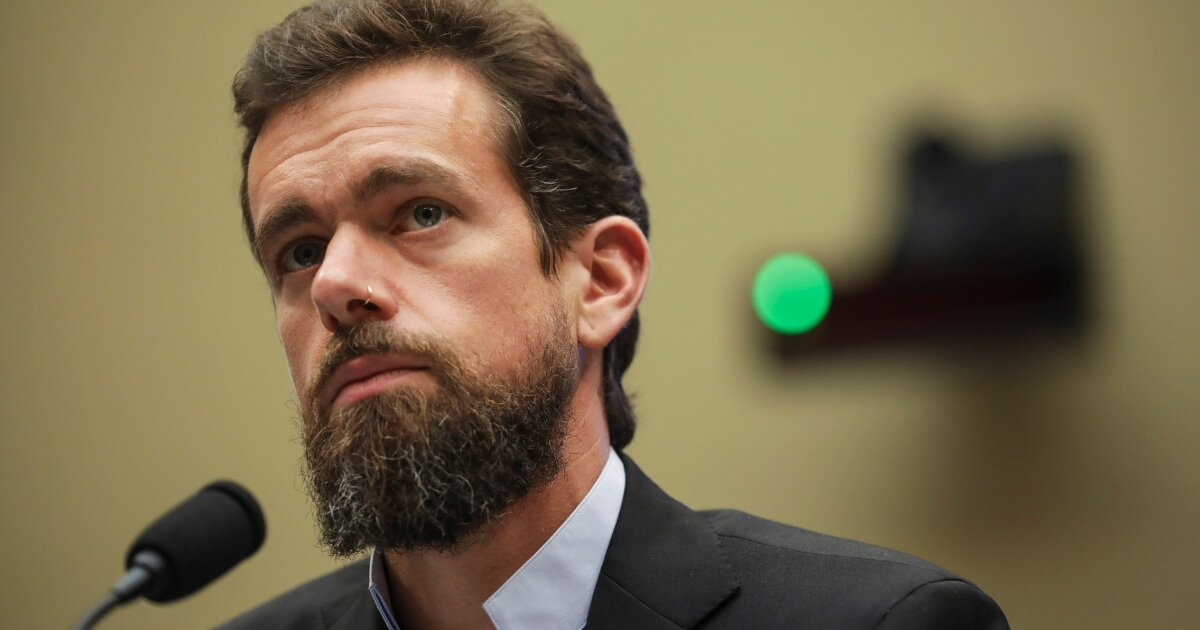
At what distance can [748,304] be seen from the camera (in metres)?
3.90

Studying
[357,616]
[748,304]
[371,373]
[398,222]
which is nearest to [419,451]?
[371,373]

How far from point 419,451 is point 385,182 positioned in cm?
44

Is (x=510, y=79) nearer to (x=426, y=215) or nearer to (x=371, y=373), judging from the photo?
(x=426, y=215)

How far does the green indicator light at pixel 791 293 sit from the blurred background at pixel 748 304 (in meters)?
0.06

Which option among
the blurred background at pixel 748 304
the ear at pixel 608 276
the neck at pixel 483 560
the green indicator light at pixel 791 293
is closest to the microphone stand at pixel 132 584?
the neck at pixel 483 560

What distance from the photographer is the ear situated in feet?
6.28

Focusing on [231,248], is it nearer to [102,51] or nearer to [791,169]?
[102,51]

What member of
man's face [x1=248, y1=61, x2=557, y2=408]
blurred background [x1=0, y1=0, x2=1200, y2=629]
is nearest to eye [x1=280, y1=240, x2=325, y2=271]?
man's face [x1=248, y1=61, x2=557, y2=408]

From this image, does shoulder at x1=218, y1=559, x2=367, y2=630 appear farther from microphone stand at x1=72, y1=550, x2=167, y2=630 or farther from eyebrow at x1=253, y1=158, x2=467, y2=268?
eyebrow at x1=253, y1=158, x2=467, y2=268

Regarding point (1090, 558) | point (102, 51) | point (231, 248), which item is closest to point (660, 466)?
point (1090, 558)

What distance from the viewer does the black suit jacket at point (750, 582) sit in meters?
1.55

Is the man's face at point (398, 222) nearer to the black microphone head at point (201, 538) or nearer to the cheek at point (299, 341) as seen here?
the cheek at point (299, 341)

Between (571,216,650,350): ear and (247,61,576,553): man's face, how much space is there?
82 mm

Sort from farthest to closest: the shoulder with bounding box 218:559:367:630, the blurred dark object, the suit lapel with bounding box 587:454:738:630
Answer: the blurred dark object → the shoulder with bounding box 218:559:367:630 → the suit lapel with bounding box 587:454:738:630
